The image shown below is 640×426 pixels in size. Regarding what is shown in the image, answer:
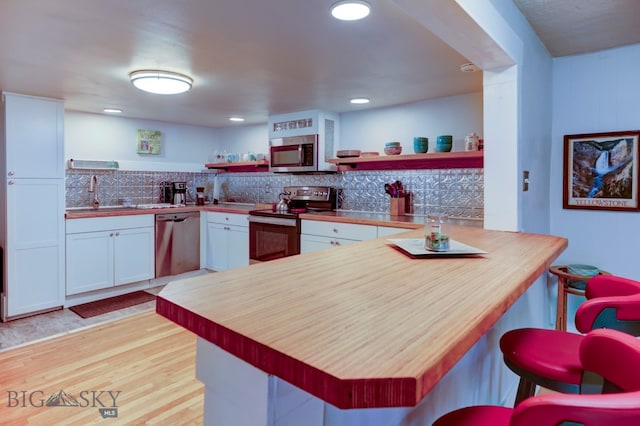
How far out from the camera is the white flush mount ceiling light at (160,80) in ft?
8.70

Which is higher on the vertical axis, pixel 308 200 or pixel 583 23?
pixel 583 23

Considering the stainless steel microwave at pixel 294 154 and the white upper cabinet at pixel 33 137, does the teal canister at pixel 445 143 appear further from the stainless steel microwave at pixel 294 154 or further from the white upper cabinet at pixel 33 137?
the white upper cabinet at pixel 33 137

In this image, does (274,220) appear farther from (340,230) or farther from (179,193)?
(179,193)

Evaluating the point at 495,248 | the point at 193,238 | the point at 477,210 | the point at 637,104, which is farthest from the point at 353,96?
the point at 193,238

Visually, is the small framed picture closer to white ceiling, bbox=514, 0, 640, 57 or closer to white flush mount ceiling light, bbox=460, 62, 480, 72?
white flush mount ceiling light, bbox=460, 62, 480, 72

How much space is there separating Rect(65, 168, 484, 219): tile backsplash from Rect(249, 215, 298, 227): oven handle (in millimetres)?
701

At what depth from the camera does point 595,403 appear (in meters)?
0.49

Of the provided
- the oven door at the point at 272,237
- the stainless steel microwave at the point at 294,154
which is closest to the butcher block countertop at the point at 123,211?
the oven door at the point at 272,237

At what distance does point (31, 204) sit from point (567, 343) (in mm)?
4178

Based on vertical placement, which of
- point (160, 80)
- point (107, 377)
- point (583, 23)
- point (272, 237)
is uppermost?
point (583, 23)

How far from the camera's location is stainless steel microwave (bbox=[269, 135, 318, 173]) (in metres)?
4.09

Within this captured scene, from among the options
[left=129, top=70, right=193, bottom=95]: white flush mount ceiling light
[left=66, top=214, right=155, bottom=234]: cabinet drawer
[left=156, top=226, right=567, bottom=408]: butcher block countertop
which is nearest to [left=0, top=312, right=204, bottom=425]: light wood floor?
[left=66, top=214, right=155, bottom=234]: cabinet drawer

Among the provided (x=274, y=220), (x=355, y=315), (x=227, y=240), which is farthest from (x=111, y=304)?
(x=355, y=315)

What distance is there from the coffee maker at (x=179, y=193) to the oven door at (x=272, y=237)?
140cm
